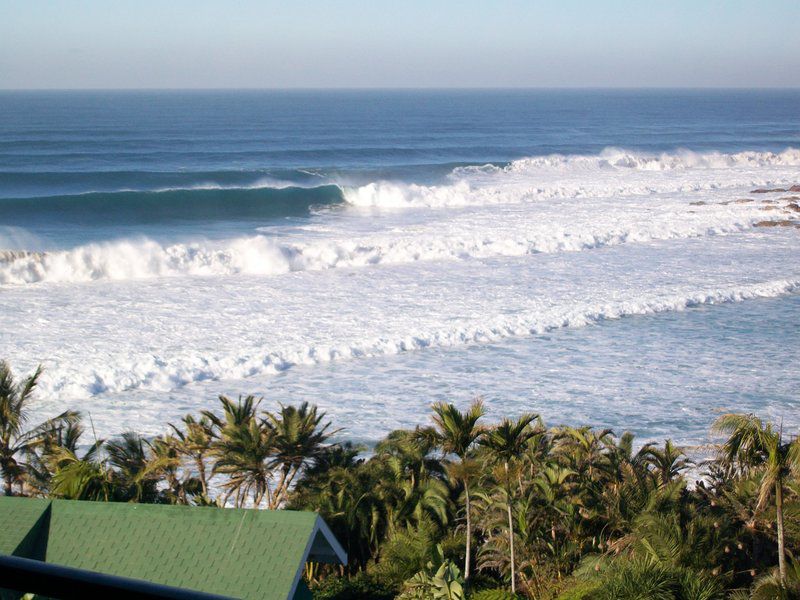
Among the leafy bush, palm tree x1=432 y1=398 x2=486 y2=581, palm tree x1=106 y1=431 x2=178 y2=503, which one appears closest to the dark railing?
the leafy bush

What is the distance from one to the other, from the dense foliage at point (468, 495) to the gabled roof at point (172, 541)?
2.14m

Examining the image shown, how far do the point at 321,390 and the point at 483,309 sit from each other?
718cm

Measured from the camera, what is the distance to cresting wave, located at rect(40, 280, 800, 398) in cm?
1841

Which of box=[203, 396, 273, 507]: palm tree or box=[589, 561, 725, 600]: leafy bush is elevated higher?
box=[589, 561, 725, 600]: leafy bush

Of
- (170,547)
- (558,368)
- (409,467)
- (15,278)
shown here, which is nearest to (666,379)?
(558,368)

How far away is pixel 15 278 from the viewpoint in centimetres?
2848

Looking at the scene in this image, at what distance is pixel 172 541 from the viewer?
851 centimetres

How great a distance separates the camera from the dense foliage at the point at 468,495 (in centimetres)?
1060

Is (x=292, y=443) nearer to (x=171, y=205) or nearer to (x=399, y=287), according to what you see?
(x=399, y=287)

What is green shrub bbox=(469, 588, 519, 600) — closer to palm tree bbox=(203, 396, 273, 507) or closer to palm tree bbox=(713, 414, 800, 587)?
palm tree bbox=(713, 414, 800, 587)

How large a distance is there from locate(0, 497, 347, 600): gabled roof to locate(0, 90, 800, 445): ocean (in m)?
7.62

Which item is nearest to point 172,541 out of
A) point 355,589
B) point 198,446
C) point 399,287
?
point 355,589

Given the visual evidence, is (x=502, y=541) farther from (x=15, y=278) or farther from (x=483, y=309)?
(x=15, y=278)

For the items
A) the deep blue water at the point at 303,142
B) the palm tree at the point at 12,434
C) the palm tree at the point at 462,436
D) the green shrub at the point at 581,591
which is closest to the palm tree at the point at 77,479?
the palm tree at the point at 12,434
